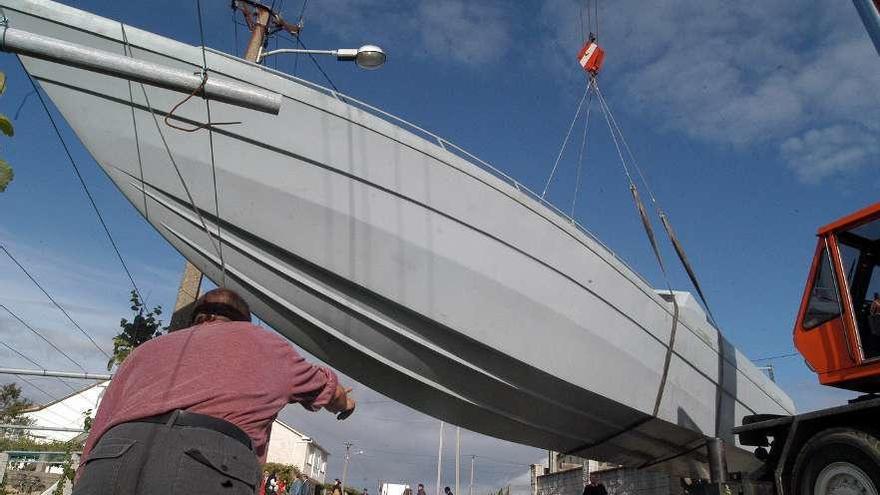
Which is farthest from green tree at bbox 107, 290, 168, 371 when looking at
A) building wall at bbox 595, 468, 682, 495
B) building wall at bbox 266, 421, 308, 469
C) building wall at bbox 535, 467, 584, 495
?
building wall at bbox 266, 421, 308, 469

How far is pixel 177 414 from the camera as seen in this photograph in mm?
1338

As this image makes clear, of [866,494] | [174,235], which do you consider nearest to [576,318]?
[866,494]

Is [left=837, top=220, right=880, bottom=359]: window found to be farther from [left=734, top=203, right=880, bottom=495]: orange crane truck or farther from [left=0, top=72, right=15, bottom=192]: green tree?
[left=0, top=72, right=15, bottom=192]: green tree

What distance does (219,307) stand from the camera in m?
1.72

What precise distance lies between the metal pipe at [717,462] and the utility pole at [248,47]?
13.6 feet

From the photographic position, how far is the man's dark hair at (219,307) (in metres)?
1.72

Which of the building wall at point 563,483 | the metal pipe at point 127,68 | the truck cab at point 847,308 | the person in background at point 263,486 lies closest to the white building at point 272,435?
the building wall at point 563,483

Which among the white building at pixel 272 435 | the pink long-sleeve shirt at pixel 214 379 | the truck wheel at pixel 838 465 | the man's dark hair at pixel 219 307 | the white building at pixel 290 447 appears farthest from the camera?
the white building at pixel 290 447

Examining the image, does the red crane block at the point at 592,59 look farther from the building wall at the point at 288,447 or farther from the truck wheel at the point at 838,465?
the building wall at the point at 288,447

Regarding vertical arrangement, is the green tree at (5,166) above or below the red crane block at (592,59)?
below

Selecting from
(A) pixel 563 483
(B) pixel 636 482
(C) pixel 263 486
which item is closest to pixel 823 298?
(C) pixel 263 486

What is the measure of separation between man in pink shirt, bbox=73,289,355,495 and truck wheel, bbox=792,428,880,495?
12.0 ft

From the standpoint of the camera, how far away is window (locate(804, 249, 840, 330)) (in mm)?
4816

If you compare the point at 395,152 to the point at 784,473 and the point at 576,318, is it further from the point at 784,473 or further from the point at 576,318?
the point at 784,473
